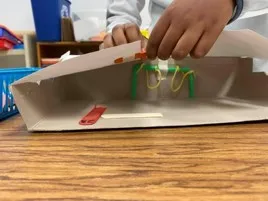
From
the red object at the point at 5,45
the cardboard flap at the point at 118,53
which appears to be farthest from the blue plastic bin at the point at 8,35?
the cardboard flap at the point at 118,53

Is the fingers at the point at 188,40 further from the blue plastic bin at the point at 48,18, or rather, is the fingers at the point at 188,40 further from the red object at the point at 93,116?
the blue plastic bin at the point at 48,18

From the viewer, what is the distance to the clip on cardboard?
432 mm

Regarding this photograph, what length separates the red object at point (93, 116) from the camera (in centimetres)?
45

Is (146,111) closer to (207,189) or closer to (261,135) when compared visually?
(261,135)

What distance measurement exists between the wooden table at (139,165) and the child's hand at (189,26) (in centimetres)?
10

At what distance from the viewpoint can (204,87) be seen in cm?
65

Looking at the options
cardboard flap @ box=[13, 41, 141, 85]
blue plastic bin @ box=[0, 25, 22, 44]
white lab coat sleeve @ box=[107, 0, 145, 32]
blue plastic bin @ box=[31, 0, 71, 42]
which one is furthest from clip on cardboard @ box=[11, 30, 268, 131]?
blue plastic bin @ box=[31, 0, 71, 42]

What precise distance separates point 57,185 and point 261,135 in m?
0.24

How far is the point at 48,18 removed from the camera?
66.3 inches

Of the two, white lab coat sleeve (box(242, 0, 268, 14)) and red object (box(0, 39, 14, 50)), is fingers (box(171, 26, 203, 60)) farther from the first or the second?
red object (box(0, 39, 14, 50))

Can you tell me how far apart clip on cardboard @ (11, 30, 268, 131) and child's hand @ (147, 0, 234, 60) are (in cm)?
4

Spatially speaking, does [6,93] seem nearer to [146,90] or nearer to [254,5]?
[146,90]

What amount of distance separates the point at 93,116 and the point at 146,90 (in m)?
0.19

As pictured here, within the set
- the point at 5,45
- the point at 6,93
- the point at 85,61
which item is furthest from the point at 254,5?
the point at 5,45
